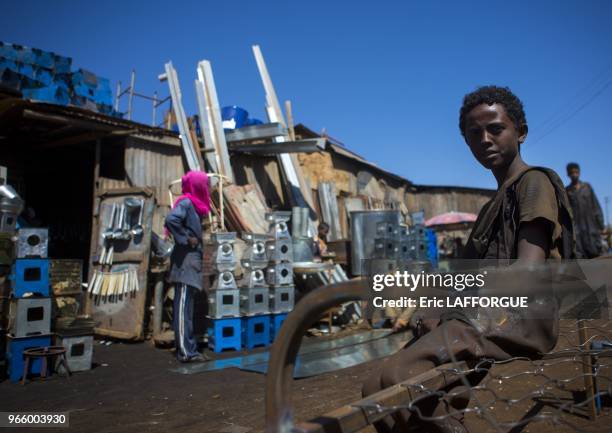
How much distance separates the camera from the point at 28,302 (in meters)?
4.53

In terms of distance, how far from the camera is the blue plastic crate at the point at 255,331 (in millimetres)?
6270

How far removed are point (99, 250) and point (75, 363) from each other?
266 cm

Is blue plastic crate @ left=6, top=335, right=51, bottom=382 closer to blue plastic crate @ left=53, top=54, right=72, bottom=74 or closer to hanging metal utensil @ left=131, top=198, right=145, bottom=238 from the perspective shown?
hanging metal utensil @ left=131, top=198, right=145, bottom=238

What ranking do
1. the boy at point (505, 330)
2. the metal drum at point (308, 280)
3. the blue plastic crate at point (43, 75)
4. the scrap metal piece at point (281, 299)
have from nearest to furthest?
the boy at point (505, 330) → the scrap metal piece at point (281, 299) → the metal drum at point (308, 280) → the blue plastic crate at point (43, 75)

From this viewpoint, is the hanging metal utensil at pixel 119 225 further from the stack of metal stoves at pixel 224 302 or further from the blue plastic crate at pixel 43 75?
the blue plastic crate at pixel 43 75

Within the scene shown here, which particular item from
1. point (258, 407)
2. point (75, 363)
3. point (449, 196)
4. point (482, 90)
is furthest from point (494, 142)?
point (449, 196)

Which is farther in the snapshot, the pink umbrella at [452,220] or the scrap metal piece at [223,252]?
the pink umbrella at [452,220]

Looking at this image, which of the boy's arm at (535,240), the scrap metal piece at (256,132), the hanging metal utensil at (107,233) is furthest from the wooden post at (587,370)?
the scrap metal piece at (256,132)

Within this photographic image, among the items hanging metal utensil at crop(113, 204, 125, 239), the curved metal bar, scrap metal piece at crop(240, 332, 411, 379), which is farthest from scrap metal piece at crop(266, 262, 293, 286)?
the curved metal bar

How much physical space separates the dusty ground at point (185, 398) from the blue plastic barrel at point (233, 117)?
6.25m

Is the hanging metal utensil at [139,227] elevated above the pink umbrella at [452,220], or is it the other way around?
the pink umbrella at [452,220]

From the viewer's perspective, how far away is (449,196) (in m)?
21.1

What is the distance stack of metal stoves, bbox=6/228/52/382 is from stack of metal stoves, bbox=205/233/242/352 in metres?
2.09

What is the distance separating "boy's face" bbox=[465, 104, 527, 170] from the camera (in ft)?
5.86
